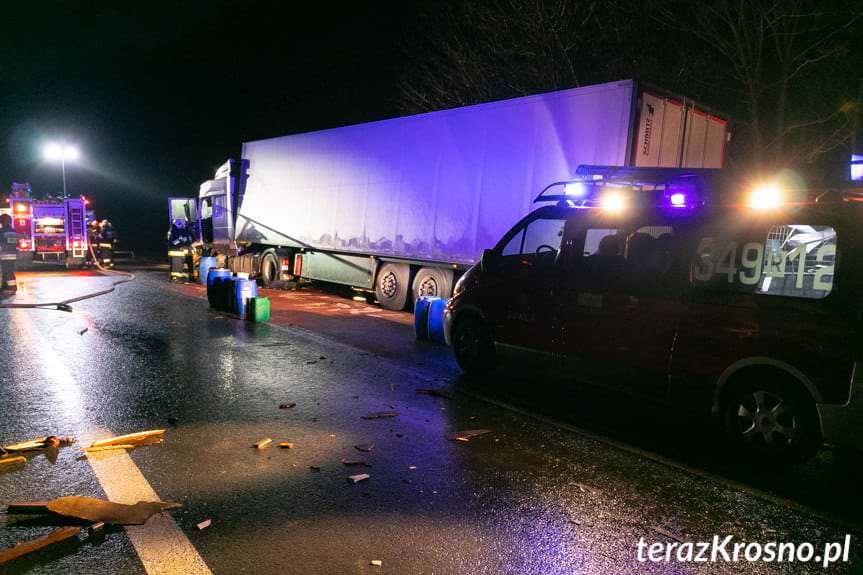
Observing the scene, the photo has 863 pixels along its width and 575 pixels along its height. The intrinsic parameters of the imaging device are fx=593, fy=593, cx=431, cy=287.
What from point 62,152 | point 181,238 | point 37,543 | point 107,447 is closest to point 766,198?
point 37,543

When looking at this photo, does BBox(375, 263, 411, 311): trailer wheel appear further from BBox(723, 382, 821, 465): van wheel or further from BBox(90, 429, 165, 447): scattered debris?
BBox(723, 382, 821, 465): van wheel

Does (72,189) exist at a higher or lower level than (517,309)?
higher

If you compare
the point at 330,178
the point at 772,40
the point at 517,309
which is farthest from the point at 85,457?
the point at 772,40

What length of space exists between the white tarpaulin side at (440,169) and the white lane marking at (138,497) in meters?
6.92

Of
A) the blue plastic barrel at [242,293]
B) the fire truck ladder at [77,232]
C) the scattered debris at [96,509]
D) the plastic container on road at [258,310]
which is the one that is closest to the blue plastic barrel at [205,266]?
the blue plastic barrel at [242,293]

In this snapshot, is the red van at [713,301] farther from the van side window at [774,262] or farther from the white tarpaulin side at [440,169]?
the white tarpaulin side at [440,169]

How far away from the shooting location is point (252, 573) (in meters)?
Answer: 2.94

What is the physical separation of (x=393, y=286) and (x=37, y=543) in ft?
33.4

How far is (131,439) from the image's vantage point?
4.76m

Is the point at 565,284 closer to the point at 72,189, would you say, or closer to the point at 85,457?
the point at 85,457

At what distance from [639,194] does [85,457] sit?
5076mm

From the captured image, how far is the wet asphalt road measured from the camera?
3166 millimetres

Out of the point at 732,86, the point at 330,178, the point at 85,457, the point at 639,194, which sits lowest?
the point at 85,457

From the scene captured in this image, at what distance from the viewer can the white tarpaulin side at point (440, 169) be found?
9.30 meters
